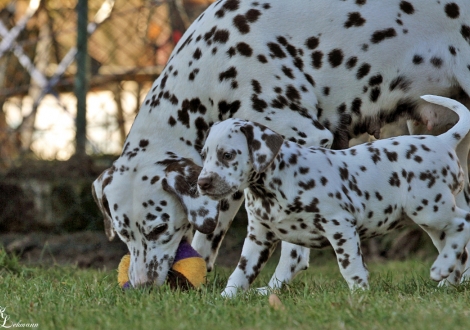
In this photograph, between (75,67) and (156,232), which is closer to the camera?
(156,232)

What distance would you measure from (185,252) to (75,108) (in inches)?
148

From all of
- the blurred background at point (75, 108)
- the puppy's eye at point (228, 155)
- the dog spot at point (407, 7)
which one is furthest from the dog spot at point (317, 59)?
the blurred background at point (75, 108)

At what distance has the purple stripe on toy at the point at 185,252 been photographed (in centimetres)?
485

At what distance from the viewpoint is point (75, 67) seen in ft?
28.2

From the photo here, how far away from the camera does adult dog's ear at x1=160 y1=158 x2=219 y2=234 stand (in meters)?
4.60

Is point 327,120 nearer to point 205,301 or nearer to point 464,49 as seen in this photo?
point 464,49

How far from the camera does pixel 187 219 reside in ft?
15.7

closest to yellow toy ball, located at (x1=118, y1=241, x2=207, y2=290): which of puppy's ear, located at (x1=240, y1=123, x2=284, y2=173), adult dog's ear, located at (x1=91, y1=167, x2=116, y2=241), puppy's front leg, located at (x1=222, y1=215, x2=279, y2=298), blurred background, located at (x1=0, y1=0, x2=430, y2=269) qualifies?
puppy's front leg, located at (x1=222, y1=215, x2=279, y2=298)

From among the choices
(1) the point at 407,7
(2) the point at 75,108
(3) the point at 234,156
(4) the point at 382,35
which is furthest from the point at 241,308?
(2) the point at 75,108

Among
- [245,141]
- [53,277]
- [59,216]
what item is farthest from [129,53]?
[245,141]

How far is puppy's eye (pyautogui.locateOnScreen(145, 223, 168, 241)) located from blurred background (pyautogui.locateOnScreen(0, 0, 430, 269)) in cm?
298

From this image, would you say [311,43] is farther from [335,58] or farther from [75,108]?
[75,108]

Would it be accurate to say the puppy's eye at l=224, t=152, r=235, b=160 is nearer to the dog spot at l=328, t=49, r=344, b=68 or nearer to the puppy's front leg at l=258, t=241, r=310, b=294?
the puppy's front leg at l=258, t=241, r=310, b=294

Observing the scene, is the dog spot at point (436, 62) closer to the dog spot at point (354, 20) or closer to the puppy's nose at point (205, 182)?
the dog spot at point (354, 20)
